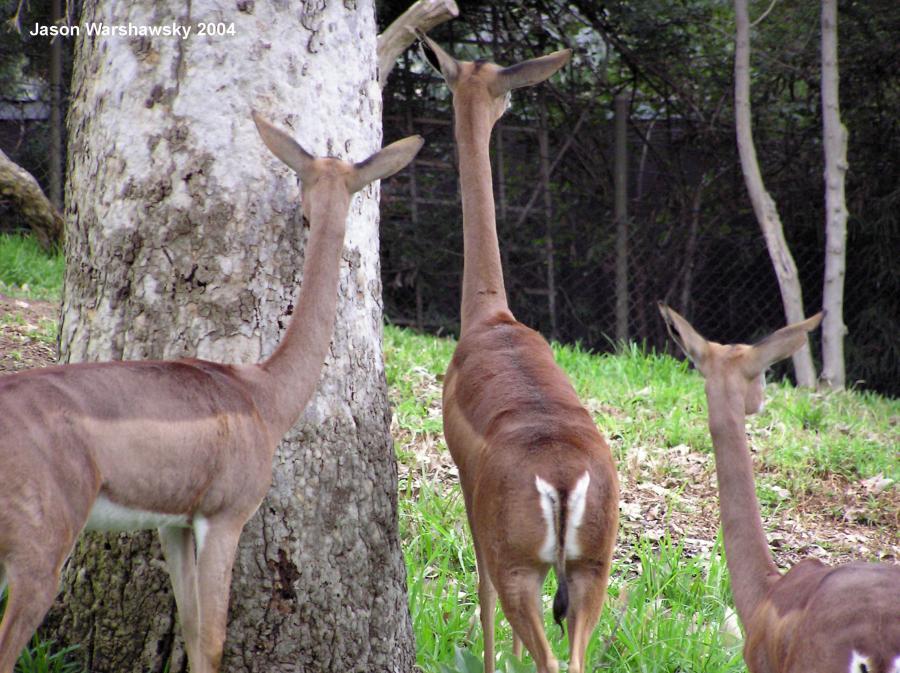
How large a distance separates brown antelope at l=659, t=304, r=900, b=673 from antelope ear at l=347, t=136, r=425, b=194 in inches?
30.2

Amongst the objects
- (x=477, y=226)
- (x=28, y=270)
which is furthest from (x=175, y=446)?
(x=28, y=270)

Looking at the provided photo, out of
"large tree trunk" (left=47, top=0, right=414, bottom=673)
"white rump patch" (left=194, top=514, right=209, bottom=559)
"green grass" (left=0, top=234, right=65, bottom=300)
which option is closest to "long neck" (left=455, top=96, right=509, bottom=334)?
"large tree trunk" (left=47, top=0, right=414, bottom=673)

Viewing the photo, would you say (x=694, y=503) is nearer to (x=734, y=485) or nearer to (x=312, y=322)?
(x=734, y=485)

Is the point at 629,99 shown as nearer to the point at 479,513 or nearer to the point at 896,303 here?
the point at 896,303

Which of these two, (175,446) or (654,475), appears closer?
(175,446)

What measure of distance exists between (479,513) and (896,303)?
718 cm

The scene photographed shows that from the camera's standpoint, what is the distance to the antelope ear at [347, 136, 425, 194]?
2857mm

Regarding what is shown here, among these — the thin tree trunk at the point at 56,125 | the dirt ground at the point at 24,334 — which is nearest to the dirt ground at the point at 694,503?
the dirt ground at the point at 24,334

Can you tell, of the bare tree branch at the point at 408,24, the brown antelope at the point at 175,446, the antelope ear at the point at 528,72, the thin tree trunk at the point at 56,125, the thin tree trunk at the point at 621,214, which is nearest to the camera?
the brown antelope at the point at 175,446

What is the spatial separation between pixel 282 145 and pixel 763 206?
5.77 m

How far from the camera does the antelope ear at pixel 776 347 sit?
2.81m

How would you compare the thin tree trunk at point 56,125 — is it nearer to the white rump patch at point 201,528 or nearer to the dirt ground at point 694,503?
the dirt ground at point 694,503

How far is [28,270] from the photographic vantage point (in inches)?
283

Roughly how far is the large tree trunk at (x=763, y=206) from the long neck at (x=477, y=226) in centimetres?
413
